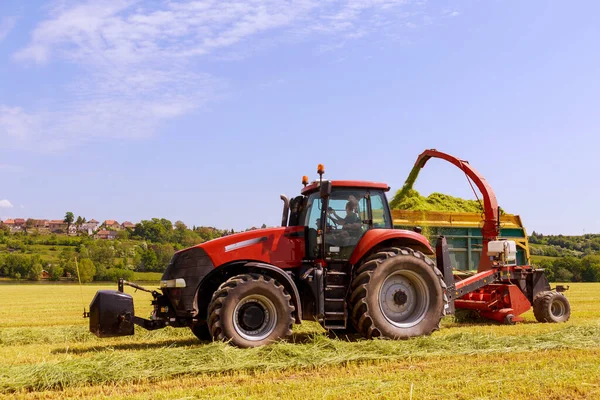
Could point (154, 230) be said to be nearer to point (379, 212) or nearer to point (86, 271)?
point (86, 271)

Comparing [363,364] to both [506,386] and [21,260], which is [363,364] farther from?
[21,260]

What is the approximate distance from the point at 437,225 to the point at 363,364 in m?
6.21

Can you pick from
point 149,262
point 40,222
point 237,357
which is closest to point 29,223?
point 40,222

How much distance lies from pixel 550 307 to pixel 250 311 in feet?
20.6

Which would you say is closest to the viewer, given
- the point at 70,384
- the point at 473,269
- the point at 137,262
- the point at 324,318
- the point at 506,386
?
the point at 506,386

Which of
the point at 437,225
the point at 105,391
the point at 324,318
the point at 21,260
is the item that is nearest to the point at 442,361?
the point at 324,318

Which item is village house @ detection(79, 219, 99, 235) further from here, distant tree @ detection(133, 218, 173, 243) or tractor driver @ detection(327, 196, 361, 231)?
tractor driver @ detection(327, 196, 361, 231)

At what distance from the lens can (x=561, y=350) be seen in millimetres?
7266

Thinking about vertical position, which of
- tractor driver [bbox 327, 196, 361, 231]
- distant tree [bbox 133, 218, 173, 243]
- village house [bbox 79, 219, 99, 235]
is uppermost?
Result: village house [bbox 79, 219, 99, 235]

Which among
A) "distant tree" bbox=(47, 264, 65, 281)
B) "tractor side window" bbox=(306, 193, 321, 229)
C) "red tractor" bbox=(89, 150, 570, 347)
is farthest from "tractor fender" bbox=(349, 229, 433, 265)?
"distant tree" bbox=(47, 264, 65, 281)

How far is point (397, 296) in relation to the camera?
850 cm

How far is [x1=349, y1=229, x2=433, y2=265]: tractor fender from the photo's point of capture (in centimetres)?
842

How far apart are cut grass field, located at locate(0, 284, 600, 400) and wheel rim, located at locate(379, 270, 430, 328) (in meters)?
0.63

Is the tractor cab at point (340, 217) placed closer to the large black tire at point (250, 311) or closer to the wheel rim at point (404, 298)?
the wheel rim at point (404, 298)
